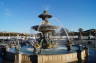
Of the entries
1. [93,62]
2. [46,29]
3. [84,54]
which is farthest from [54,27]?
[93,62]

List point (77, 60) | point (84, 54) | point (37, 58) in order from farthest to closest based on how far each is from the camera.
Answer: point (84, 54)
point (77, 60)
point (37, 58)

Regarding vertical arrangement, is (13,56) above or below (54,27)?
below

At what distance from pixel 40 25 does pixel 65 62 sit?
7.54 metres

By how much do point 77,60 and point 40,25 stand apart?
7292mm

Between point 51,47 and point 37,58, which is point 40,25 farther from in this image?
point 37,58

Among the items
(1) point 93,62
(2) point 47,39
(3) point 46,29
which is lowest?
(1) point 93,62

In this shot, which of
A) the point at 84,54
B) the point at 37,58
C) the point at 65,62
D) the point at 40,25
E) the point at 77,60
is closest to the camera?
the point at 37,58

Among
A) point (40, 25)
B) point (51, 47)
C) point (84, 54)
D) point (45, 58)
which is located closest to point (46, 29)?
point (40, 25)

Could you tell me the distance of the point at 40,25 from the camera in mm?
19453

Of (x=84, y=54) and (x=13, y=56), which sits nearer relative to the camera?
(x=13, y=56)

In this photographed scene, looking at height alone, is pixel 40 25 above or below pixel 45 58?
above

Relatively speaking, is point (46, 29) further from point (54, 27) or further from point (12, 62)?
point (12, 62)

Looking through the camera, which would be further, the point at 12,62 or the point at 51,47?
the point at 51,47

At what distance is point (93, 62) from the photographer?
14.7m
